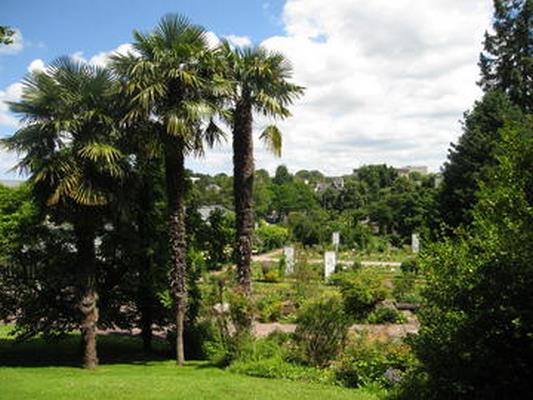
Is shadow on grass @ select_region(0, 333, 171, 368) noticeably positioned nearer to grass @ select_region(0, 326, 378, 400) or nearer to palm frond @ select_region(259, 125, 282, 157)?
grass @ select_region(0, 326, 378, 400)

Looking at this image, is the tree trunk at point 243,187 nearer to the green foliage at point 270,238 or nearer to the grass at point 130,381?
the grass at point 130,381

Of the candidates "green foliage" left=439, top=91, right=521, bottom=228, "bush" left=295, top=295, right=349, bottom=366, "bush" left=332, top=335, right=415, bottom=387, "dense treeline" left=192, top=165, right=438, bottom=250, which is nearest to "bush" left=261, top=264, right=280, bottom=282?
"dense treeline" left=192, top=165, right=438, bottom=250

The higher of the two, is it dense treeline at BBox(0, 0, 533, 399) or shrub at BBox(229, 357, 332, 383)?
dense treeline at BBox(0, 0, 533, 399)

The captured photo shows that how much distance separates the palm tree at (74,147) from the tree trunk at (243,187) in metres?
3.29

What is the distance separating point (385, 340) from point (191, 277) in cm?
591

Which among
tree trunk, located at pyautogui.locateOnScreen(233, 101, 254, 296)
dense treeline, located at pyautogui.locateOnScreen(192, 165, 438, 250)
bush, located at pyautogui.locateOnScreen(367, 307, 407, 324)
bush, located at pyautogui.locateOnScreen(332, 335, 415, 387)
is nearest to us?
bush, located at pyautogui.locateOnScreen(332, 335, 415, 387)

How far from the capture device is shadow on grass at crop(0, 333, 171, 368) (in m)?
14.2

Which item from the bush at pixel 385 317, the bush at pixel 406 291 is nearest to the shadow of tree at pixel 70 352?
the bush at pixel 385 317

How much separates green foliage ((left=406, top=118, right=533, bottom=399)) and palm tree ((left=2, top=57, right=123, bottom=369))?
805 centimetres

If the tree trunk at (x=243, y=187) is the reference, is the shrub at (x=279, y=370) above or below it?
below

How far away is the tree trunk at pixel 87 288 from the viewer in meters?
13.2

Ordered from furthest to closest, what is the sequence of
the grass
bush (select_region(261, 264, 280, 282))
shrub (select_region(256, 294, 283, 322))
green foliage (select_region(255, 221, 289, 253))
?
green foliage (select_region(255, 221, 289, 253)), bush (select_region(261, 264, 280, 282)), shrub (select_region(256, 294, 283, 322)), the grass

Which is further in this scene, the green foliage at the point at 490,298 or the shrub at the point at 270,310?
the shrub at the point at 270,310

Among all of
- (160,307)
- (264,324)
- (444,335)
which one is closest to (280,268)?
(264,324)
